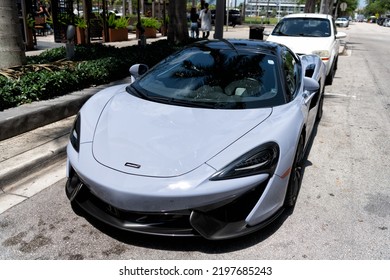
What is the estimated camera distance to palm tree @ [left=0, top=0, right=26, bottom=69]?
534 cm

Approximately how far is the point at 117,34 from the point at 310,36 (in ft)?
31.3

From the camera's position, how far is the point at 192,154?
2.62 metres

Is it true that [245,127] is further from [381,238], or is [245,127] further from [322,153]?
[322,153]

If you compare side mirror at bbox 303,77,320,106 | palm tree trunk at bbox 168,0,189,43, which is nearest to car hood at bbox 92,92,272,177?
side mirror at bbox 303,77,320,106

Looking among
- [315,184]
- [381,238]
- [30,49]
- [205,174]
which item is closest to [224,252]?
[205,174]

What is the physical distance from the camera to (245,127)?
2889mm

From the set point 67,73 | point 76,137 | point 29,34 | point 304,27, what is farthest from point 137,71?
point 29,34

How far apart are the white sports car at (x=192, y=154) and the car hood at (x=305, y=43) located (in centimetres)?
501

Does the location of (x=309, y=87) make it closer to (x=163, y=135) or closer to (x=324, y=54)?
(x=163, y=135)

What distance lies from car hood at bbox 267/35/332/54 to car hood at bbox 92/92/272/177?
5684mm

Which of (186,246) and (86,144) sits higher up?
(86,144)

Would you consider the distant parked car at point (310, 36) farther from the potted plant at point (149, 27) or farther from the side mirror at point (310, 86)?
the potted plant at point (149, 27)
